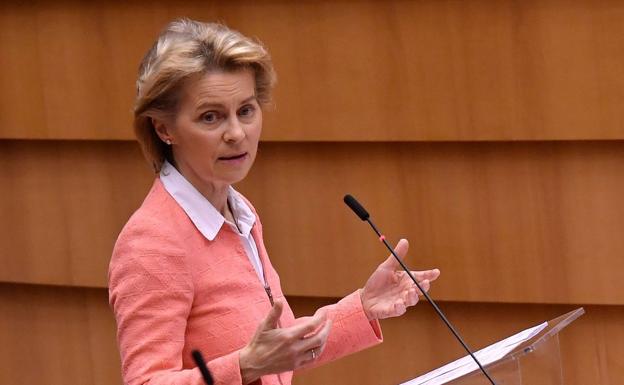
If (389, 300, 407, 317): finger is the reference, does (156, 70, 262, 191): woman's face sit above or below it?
above

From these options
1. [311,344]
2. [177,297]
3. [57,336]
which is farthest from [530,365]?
[57,336]

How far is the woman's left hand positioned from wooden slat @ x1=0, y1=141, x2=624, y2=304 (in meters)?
0.45

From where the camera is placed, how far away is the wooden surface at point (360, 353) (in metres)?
1.53

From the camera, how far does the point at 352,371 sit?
167 cm

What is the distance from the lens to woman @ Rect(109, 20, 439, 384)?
0.92 m

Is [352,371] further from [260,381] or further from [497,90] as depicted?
[260,381]

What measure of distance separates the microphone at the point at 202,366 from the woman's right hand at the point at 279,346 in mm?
64

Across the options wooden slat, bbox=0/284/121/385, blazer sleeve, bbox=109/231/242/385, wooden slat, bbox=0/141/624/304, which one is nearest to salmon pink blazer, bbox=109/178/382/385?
blazer sleeve, bbox=109/231/242/385

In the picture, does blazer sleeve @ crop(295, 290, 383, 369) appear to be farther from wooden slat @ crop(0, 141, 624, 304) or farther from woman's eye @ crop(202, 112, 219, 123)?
wooden slat @ crop(0, 141, 624, 304)

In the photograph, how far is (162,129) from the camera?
3.34 feet

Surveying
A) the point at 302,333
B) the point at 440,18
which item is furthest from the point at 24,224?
the point at 302,333

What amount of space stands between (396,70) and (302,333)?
→ 0.73 m

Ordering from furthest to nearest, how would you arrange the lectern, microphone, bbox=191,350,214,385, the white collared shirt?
the white collared shirt
the lectern
microphone, bbox=191,350,214,385

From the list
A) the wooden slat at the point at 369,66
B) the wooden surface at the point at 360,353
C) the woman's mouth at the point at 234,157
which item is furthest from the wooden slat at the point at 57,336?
the woman's mouth at the point at 234,157
